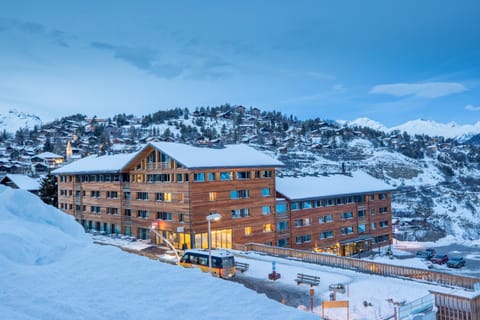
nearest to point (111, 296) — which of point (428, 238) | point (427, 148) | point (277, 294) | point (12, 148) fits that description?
point (277, 294)

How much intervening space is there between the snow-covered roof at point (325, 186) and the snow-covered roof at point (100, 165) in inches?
740

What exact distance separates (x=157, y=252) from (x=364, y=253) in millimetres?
28060

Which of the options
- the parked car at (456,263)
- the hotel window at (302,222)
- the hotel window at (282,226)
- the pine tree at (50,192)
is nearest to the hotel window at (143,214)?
the hotel window at (282,226)

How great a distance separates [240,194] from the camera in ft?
136

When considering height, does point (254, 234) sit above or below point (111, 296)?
below

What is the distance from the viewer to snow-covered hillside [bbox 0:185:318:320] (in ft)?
25.7

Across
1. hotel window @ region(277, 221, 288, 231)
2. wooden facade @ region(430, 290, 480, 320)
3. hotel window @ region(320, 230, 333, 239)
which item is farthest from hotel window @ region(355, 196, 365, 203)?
wooden facade @ region(430, 290, 480, 320)

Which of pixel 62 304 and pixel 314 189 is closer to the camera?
pixel 62 304

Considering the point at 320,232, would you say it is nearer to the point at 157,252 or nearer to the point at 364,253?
the point at 364,253

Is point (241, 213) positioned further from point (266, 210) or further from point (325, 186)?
point (325, 186)

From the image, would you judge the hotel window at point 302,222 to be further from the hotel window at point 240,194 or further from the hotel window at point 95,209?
the hotel window at point 95,209

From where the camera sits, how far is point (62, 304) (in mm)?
7754

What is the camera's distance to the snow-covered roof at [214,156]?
38625 millimetres

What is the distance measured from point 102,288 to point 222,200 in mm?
30599
